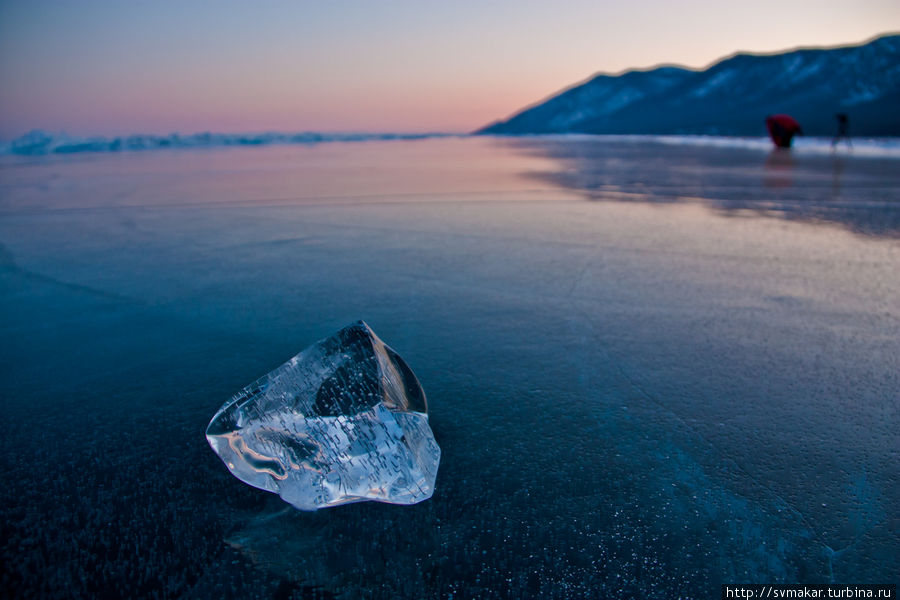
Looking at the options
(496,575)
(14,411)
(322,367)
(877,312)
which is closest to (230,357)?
(14,411)

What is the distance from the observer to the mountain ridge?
253 ft

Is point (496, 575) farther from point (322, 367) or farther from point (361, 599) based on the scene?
point (322, 367)

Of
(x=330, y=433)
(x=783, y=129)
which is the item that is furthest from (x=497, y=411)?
(x=783, y=129)

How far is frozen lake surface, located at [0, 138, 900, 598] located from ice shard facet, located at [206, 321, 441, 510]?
0.05 m

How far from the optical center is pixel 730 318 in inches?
94.6

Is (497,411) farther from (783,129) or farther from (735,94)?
(735,94)

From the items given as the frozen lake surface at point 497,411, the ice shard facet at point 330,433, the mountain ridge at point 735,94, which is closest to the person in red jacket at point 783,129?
the frozen lake surface at point 497,411

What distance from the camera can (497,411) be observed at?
1.64 metres

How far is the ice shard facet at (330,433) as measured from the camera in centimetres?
125

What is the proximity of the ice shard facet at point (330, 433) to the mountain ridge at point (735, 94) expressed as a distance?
2430 inches

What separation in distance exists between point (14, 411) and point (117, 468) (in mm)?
639

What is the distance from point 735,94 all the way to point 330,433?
13216 centimetres

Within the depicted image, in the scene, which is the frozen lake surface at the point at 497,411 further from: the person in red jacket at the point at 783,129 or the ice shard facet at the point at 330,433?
the person in red jacket at the point at 783,129

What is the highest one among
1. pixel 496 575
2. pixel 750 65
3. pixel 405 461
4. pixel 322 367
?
pixel 750 65
